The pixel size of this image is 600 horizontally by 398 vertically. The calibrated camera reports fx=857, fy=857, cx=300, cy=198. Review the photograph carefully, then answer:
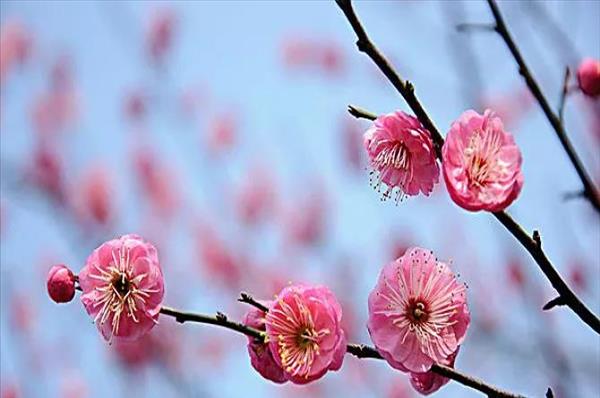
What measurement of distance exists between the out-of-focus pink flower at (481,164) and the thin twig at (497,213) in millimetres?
22

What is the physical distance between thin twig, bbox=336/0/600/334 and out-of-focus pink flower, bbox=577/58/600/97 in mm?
367

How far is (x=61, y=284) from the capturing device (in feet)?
3.32

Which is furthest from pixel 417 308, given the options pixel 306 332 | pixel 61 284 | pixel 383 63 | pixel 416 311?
pixel 61 284

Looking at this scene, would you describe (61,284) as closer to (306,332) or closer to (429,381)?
(306,332)

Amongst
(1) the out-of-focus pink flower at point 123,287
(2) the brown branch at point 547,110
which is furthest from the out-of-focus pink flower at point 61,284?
(2) the brown branch at point 547,110

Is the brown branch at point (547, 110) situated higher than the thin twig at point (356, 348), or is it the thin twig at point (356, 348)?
the brown branch at point (547, 110)

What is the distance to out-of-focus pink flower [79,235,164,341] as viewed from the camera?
97 cm

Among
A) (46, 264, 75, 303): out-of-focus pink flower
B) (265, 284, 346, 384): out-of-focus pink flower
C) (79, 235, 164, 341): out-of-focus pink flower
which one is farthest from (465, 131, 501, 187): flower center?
(46, 264, 75, 303): out-of-focus pink flower

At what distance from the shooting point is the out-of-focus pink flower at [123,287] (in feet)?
3.20

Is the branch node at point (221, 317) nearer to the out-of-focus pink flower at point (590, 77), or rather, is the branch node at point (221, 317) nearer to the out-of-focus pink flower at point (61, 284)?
the out-of-focus pink flower at point (61, 284)

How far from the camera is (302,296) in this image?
95 cm

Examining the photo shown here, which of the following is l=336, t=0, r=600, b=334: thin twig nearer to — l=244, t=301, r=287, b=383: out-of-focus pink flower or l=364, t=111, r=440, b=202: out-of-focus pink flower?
l=364, t=111, r=440, b=202: out-of-focus pink flower

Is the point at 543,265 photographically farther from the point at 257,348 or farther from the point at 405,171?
the point at 257,348

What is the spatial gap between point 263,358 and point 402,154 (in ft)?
0.88
